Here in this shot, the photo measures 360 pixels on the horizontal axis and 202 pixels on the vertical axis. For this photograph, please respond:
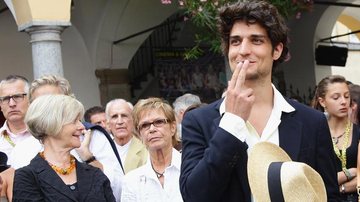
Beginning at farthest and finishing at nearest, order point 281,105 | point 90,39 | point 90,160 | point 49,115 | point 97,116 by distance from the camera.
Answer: point 90,39 < point 97,116 < point 90,160 < point 49,115 < point 281,105

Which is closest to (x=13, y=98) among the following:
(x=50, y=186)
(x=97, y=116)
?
(x=50, y=186)

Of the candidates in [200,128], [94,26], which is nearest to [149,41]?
[94,26]

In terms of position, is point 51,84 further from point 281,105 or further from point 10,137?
point 281,105

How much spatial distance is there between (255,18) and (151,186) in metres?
1.77

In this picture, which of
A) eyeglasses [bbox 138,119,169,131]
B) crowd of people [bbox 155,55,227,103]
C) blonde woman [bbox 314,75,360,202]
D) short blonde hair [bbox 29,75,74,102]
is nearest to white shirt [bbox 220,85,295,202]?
eyeglasses [bbox 138,119,169,131]

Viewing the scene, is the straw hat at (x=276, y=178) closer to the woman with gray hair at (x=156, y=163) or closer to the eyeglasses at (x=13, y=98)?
the woman with gray hair at (x=156, y=163)

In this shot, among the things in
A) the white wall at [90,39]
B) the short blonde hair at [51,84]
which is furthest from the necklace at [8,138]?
the white wall at [90,39]

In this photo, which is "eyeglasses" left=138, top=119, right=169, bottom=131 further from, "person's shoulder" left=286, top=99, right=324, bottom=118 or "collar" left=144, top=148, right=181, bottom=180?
"person's shoulder" left=286, top=99, right=324, bottom=118

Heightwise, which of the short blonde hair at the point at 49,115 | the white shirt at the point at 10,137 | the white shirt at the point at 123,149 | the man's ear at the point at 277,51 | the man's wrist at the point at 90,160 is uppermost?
the man's ear at the point at 277,51

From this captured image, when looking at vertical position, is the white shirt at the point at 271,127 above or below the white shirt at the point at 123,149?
above

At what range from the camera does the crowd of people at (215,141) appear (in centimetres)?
182


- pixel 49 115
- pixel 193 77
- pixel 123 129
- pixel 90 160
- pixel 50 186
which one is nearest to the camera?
pixel 50 186

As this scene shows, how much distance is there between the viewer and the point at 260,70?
1973mm

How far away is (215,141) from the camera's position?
71.4 inches
